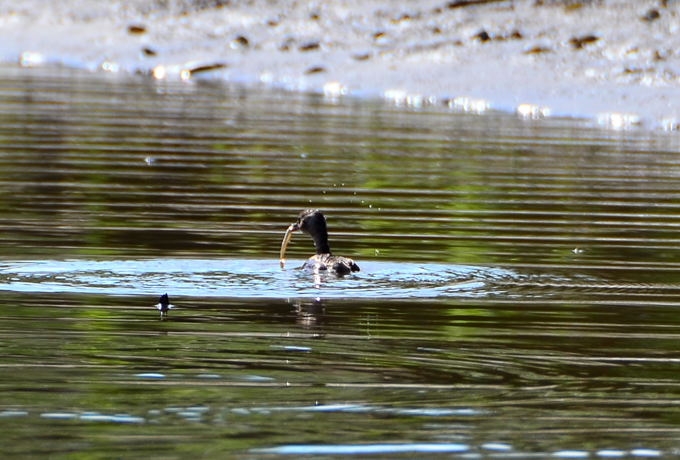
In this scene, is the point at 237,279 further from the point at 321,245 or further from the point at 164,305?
the point at 321,245

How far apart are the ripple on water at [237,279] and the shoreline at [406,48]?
14.9m

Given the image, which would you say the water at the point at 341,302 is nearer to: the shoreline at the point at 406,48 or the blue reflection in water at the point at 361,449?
the blue reflection in water at the point at 361,449

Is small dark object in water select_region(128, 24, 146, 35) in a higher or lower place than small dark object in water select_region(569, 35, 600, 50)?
higher

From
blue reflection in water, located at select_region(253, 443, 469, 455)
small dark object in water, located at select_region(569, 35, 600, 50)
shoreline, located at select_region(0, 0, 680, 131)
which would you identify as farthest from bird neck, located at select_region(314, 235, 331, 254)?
small dark object in water, located at select_region(569, 35, 600, 50)

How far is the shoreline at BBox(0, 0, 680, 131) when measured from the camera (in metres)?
29.4

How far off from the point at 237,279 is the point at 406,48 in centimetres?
2359

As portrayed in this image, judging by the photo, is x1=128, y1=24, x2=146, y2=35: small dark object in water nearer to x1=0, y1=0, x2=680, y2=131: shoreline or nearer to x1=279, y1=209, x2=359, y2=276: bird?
x1=0, y1=0, x2=680, y2=131: shoreline

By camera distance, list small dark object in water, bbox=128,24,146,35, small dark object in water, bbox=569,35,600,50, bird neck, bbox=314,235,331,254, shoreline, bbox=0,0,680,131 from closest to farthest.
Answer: bird neck, bbox=314,235,331,254 < shoreline, bbox=0,0,680,131 < small dark object in water, bbox=569,35,600,50 < small dark object in water, bbox=128,24,146,35

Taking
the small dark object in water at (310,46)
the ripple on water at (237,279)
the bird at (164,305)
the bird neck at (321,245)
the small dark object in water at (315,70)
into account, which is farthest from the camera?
the small dark object in water at (310,46)

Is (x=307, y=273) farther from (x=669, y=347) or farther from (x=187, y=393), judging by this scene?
(x=187, y=393)

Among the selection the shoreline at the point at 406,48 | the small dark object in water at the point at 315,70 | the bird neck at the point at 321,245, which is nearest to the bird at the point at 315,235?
the bird neck at the point at 321,245

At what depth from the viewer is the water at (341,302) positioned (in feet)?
21.5

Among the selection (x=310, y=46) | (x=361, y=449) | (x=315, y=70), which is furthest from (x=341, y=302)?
(x=310, y=46)

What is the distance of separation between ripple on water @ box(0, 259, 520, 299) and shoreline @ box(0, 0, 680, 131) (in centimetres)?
1494
